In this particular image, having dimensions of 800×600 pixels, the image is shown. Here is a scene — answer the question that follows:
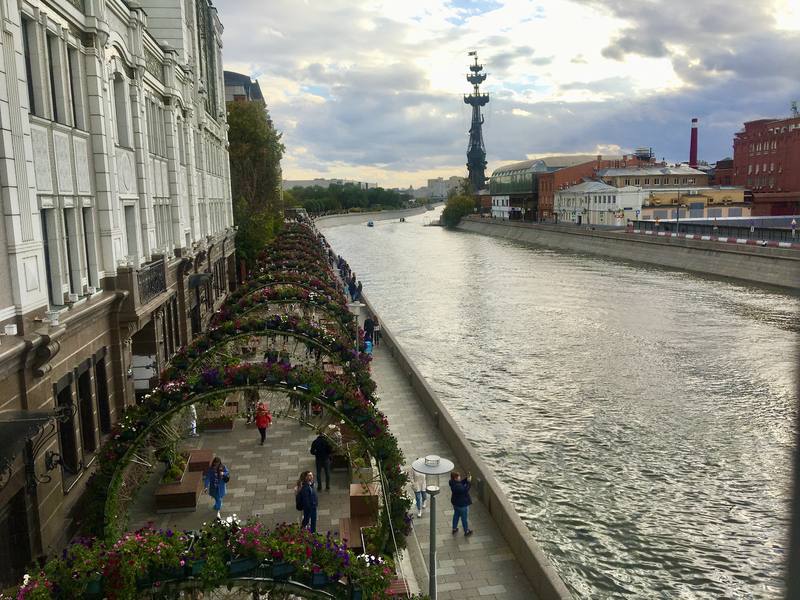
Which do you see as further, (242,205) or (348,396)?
(242,205)

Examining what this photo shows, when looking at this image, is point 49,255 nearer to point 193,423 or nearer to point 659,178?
point 193,423

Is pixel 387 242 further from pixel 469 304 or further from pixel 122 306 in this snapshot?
pixel 122 306

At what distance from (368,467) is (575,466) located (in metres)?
6.01

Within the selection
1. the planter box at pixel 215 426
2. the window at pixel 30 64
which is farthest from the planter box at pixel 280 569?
the planter box at pixel 215 426

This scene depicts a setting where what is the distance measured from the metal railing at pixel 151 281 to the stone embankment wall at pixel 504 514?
816 centimetres

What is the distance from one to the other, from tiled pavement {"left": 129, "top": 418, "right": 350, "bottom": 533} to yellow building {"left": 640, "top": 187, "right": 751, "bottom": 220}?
83.8m

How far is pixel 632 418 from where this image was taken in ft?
68.5

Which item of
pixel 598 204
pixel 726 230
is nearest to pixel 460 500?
pixel 726 230

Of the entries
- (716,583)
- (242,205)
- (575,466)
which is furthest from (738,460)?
(242,205)

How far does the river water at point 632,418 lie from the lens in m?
12.9

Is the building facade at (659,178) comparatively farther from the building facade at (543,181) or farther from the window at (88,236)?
the window at (88,236)

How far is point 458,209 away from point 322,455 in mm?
137992

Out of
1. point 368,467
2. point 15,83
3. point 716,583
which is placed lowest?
point 716,583

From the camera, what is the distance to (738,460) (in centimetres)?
1766
